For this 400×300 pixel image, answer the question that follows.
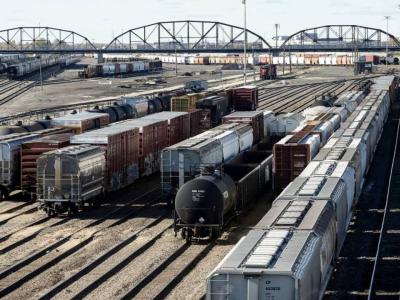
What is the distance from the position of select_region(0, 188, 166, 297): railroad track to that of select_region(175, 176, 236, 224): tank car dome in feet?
14.9

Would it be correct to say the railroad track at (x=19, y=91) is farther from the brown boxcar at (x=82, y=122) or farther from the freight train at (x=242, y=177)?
the freight train at (x=242, y=177)

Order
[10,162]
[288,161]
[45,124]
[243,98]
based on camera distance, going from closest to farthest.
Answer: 1. [288,161]
2. [10,162]
3. [45,124]
4. [243,98]

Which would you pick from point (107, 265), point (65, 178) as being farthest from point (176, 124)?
point (107, 265)

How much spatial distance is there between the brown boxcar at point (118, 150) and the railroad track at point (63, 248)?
1.69 m

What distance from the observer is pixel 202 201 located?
30.9 m

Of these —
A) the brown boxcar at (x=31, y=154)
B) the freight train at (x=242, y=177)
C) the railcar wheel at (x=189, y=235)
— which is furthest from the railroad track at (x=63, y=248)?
the brown boxcar at (x=31, y=154)

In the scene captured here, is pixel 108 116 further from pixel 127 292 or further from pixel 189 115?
pixel 127 292

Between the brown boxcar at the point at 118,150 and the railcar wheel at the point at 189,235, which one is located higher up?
the brown boxcar at the point at 118,150

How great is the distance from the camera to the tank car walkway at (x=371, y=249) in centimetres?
2580

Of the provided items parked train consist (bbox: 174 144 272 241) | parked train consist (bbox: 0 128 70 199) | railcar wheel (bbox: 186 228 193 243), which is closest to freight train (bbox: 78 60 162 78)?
parked train consist (bbox: 0 128 70 199)

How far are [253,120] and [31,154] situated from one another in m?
16.0

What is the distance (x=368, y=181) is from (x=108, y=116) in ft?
61.4

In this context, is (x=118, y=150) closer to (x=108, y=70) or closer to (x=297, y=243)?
(x=297, y=243)

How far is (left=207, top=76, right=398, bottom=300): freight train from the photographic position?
18219mm
